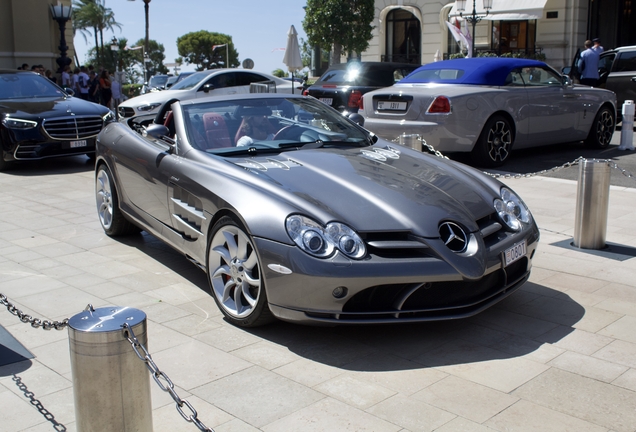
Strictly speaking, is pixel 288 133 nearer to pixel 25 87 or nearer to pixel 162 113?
pixel 162 113

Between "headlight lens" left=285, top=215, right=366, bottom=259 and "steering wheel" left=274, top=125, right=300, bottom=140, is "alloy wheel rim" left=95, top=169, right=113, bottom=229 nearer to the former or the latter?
"steering wheel" left=274, top=125, right=300, bottom=140

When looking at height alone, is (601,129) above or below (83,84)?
below

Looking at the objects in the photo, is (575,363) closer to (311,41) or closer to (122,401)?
(122,401)

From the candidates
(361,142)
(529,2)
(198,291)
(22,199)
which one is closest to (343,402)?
(198,291)

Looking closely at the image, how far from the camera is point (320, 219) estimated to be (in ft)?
13.1

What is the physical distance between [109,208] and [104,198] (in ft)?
0.56

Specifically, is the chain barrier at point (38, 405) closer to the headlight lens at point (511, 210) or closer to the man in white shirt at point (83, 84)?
the headlight lens at point (511, 210)

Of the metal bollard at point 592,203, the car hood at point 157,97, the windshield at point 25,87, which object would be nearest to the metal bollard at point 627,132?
the metal bollard at point 592,203

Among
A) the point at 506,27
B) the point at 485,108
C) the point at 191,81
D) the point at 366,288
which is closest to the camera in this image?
the point at 366,288

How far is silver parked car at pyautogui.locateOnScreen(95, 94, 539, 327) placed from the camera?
391cm

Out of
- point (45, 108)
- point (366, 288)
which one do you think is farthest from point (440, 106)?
point (366, 288)

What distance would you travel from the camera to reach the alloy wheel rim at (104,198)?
6668mm

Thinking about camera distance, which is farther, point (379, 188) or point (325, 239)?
point (379, 188)

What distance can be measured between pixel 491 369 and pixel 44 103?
389 inches
